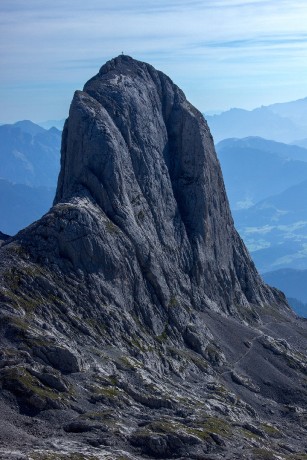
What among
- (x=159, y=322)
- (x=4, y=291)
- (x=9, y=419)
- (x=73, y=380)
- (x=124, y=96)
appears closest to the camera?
(x=9, y=419)

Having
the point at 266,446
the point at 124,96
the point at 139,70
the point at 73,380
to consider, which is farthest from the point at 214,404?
the point at 139,70

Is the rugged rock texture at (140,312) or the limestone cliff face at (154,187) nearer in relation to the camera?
the rugged rock texture at (140,312)

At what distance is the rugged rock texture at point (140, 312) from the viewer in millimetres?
103938

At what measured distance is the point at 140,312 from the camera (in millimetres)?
143000

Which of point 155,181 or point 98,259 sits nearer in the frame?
point 98,259

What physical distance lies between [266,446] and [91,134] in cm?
6547

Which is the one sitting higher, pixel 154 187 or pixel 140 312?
pixel 154 187

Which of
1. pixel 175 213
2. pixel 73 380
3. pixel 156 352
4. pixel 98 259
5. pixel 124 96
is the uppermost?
pixel 124 96

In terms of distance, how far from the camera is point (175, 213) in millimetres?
173125

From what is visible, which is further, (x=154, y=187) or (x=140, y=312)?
(x=154, y=187)

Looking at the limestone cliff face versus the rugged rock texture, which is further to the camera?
the limestone cliff face

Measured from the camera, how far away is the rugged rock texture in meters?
104

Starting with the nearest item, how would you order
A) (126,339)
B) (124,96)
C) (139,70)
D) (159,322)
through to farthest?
1. (126,339)
2. (159,322)
3. (124,96)
4. (139,70)

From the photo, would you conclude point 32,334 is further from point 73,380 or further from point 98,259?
point 98,259
